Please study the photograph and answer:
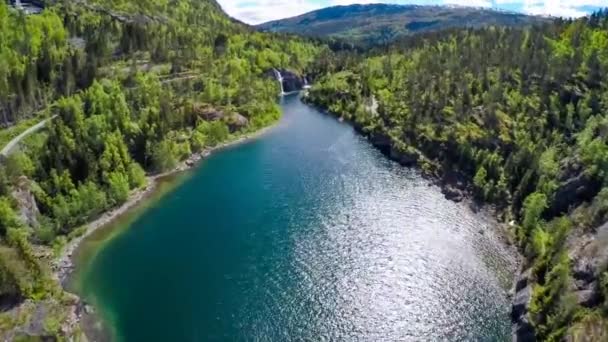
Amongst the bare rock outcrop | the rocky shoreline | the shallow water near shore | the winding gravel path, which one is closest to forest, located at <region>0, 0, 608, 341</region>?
the bare rock outcrop

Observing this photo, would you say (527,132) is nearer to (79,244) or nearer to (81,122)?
(79,244)

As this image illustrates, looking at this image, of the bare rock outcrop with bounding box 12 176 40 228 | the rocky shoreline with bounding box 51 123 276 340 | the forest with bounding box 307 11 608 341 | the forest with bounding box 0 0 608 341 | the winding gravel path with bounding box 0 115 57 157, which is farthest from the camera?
the winding gravel path with bounding box 0 115 57 157

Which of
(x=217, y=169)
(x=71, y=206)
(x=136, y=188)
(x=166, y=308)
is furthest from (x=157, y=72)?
(x=166, y=308)

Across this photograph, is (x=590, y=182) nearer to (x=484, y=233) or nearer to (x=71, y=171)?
(x=484, y=233)

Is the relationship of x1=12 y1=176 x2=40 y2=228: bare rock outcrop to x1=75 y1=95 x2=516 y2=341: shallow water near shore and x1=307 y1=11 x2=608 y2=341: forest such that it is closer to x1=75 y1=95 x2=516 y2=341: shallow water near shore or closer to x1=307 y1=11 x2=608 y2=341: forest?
x1=75 y1=95 x2=516 y2=341: shallow water near shore

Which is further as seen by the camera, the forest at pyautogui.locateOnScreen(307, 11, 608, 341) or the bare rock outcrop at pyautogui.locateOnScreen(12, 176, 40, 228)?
the bare rock outcrop at pyautogui.locateOnScreen(12, 176, 40, 228)

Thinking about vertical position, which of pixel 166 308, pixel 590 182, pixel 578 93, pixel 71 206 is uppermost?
pixel 578 93

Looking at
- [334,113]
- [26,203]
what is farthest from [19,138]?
[334,113]
